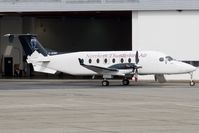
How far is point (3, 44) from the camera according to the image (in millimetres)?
69375

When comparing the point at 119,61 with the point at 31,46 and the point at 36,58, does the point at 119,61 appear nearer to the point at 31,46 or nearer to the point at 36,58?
the point at 36,58

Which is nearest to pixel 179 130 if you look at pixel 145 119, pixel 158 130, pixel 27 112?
pixel 158 130

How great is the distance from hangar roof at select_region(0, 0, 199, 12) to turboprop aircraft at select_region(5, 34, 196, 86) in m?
8.63

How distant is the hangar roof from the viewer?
54.3 metres

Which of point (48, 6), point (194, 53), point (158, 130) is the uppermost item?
point (48, 6)

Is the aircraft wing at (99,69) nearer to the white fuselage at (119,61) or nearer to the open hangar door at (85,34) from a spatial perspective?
the white fuselage at (119,61)

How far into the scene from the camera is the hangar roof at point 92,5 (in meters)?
54.3

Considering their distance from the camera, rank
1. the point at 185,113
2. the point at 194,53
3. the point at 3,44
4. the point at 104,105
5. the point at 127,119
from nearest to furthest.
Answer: the point at 127,119 → the point at 185,113 → the point at 104,105 → the point at 194,53 → the point at 3,44

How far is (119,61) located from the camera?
44469 millimetres

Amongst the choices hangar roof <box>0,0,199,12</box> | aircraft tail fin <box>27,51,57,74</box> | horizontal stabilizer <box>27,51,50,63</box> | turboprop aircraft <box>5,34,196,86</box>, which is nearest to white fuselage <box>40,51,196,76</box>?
turboprop aircraft <box>5,34,196,86</box>

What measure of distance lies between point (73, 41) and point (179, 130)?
56.5 meters

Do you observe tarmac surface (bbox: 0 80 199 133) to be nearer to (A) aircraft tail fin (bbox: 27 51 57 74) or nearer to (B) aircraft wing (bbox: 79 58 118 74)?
(B) aircraft wing (bbox: 79 58 118 74)

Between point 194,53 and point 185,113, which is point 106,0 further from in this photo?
point 185,113

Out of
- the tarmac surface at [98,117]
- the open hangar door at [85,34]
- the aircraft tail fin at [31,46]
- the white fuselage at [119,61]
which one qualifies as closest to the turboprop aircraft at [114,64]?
the white fuselage at [119,61]
